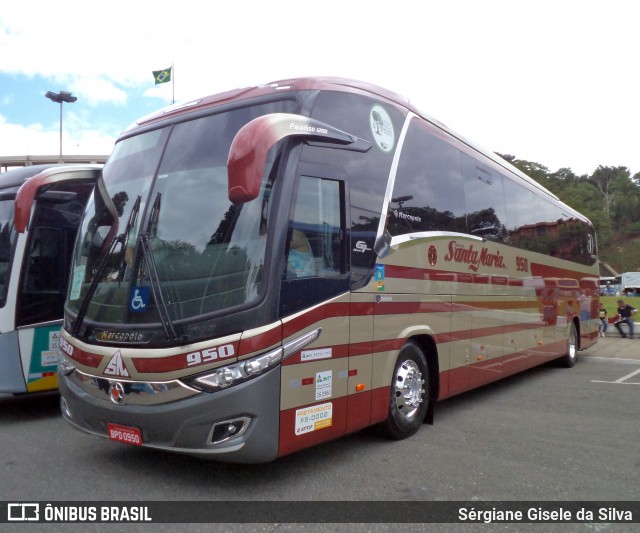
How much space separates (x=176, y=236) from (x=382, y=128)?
7.87 feet

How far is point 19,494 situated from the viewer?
455cm

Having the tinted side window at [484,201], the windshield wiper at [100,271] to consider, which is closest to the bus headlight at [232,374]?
the windshield wiper at [100,271]

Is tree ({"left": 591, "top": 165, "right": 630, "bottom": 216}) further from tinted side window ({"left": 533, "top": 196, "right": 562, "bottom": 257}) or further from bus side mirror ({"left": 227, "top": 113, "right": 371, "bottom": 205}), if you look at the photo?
bus side mirror ({"left": 227, "top": 113, "right": 371, "bottom": 205})

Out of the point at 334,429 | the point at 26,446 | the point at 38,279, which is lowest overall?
the point at 26,446

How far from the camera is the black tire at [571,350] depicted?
1268 cm

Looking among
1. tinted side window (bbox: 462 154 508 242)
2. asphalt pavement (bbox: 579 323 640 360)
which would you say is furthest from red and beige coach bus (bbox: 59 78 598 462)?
asphalt pavement (bbox: 579 323 640 360)

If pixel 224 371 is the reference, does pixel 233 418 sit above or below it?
below

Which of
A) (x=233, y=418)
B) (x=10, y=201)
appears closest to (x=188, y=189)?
(x=233, y=418)

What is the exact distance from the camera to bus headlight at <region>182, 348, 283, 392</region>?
14.2 feet

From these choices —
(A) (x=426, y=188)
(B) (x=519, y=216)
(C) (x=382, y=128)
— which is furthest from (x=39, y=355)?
(B) (x=519, y=216)

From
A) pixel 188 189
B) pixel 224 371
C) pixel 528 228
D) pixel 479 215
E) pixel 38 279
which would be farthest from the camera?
pixel 528 228

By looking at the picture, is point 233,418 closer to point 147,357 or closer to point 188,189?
point 147,357

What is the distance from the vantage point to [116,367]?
4.66m
